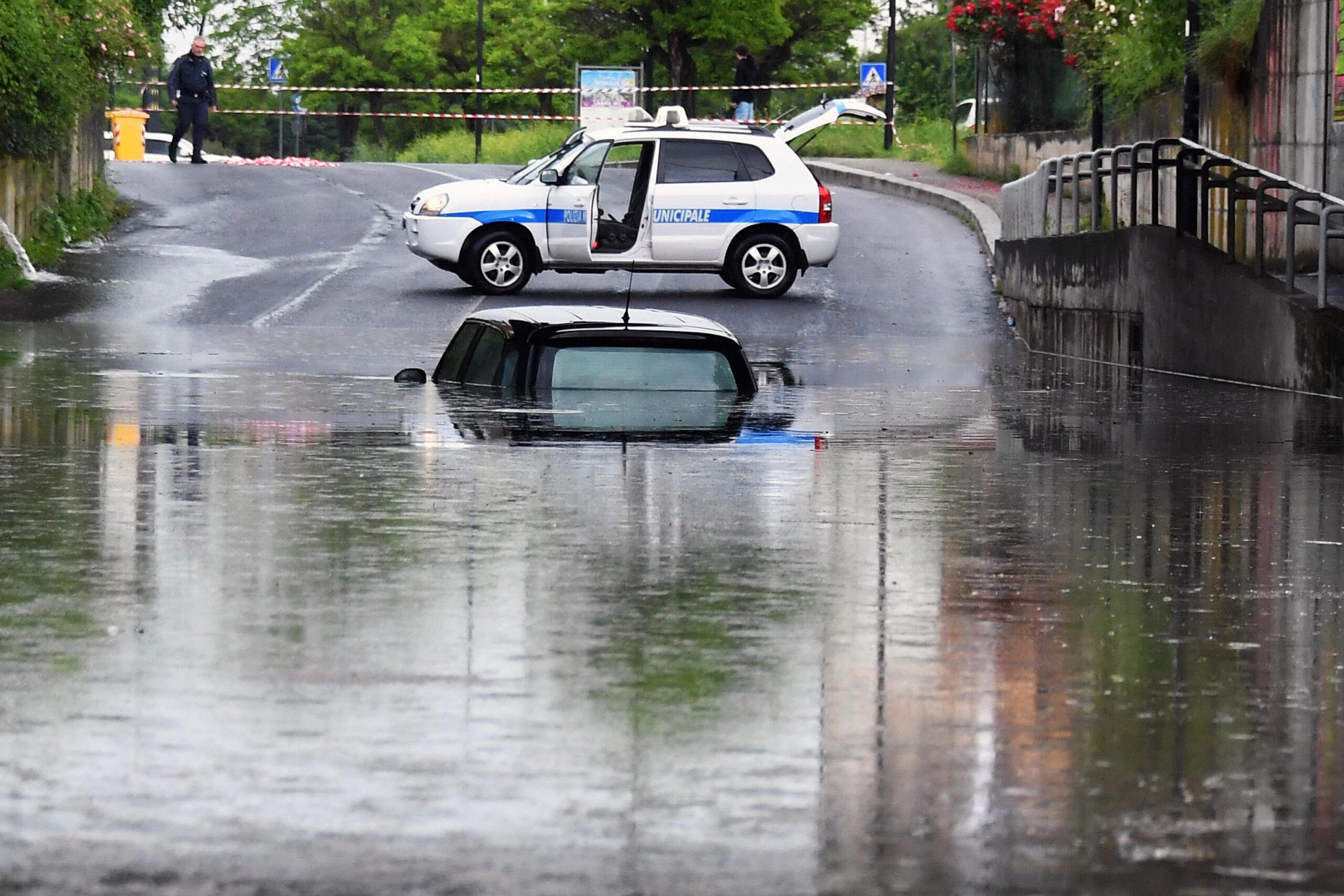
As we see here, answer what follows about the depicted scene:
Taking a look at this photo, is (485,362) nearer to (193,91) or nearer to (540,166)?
(540,166)

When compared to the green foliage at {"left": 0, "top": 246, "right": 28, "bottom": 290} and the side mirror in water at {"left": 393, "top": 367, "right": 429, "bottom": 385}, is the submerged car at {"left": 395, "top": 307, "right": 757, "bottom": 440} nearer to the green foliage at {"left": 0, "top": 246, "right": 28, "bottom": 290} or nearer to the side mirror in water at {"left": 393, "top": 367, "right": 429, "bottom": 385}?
the side mirror in water at {"left": 393, "top": 367, "right": 429, "bottom": 385}

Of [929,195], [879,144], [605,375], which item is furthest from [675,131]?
[879,144]

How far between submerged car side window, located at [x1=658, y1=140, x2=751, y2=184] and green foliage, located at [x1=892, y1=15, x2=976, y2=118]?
49.9 meters

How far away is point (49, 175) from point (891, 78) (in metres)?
23.6

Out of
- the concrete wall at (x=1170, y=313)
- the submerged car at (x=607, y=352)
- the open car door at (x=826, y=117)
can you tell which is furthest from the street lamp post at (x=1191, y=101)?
the submerged car at (x=607, y=352)

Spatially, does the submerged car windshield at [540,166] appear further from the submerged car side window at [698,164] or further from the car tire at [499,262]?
the submerged car side window at [698,164]

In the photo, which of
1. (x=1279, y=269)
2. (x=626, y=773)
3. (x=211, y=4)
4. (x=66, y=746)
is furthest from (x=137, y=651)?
(x=211, y=4)

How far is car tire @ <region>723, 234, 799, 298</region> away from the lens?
28.9m

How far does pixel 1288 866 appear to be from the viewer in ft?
16.9

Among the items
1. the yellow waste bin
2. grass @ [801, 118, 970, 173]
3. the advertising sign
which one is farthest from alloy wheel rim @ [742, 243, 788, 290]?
→ the yellow waste bin

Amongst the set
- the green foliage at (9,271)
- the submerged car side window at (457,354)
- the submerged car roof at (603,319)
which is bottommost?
the submerged car side window at (457,354)

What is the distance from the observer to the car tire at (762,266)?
94.8 ft

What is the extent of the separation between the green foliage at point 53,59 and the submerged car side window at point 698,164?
22.3 feet

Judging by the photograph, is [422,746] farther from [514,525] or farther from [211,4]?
[211,4]
